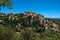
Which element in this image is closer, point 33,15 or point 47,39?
point 47,39

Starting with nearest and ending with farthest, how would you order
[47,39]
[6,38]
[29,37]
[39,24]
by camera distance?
[6,38]
[29,37]
[47,39]
[39,24]

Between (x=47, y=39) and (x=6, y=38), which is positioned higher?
(x=6, y=38)

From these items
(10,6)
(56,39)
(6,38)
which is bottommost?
(56,39)

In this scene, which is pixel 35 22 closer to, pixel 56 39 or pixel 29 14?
pixel 29 14

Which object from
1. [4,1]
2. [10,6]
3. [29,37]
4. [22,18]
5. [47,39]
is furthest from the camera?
[22,18]

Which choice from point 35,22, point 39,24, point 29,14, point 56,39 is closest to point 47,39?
point 56,39

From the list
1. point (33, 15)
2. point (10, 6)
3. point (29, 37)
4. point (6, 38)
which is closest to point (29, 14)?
point (33, 15)

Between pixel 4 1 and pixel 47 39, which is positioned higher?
pixel 4 1

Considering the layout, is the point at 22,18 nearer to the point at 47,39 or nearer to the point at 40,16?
the point at 40,16

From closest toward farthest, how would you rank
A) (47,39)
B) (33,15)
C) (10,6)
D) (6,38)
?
(10,6) < (6,38) < (47,39) < (33,15)
